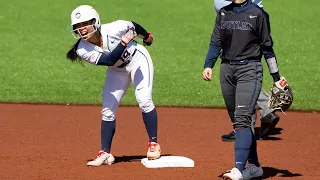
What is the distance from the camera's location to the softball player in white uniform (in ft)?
29.0

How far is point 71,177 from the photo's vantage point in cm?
851

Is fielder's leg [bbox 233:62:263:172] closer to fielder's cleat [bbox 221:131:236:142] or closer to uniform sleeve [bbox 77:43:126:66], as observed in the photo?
uniform sleeve [bbox 77:43:126:66]

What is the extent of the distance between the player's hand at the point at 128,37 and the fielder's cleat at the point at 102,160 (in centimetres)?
134

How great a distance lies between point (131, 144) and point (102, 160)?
1596 mm

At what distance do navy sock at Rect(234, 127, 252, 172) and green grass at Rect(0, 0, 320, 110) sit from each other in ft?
19.7

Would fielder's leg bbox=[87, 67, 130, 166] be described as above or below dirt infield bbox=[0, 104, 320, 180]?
above

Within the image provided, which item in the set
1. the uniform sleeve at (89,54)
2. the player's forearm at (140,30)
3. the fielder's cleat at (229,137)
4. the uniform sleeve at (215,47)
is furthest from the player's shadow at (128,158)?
the uniform sleeve at (215,47)

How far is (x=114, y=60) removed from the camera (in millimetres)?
8766

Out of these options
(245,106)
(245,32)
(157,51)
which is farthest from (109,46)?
(157,51)

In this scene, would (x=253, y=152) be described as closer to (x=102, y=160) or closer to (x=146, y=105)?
(x=146, y=105)

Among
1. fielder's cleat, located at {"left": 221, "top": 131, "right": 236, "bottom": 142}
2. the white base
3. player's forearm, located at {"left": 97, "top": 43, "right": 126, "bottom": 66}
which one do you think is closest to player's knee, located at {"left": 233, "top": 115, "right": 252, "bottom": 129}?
the white base

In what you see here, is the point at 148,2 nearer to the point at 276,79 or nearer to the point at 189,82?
the point at 189,82

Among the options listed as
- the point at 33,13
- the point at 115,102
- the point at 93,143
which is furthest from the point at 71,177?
the point at 33,13

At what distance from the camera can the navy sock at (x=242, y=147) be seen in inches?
318
